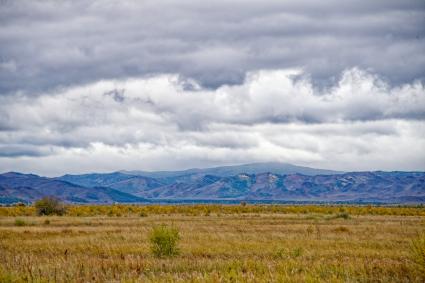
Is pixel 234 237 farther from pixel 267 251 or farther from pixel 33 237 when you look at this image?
pixel 33 237

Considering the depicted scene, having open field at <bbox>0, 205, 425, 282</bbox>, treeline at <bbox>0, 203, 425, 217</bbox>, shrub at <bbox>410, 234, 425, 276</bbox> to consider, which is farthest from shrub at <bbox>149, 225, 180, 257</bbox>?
treeline at <bbox>0, 203, 425, 217</bbox>

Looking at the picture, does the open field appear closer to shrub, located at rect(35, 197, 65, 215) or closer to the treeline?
the treeline

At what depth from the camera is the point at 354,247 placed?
2711cm

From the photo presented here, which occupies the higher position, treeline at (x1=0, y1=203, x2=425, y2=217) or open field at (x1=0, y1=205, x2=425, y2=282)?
open field at (x1=0, y1=205, x2=425, y2=282)

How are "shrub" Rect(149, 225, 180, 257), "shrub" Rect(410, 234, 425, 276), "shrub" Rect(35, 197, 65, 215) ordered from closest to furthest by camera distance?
"shrub" Rect(410, 234, 425, 276) < "shrub" Rect(149, 225, 180, 257) < "shrub" Rect(35, 197, 65, 215)

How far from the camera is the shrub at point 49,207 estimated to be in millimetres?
76688

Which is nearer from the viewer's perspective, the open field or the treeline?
the open field

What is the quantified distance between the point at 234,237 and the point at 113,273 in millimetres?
15208

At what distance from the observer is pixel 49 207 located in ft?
253

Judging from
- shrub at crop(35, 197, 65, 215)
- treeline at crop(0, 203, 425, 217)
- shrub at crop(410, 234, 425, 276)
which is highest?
shrub at crop(410, 234, 425, 276)

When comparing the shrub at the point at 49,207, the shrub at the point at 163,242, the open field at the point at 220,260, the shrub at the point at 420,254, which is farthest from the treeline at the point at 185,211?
the shrub at the point at 420,254

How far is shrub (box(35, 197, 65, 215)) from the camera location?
3019 inches

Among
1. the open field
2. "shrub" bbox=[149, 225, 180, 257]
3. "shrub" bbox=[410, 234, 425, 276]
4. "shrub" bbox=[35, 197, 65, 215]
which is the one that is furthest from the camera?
"shrub" bbox=[35, 197, 65, 215]

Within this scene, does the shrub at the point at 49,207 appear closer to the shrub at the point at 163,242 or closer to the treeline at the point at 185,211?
the treeline at the point at 185,211
